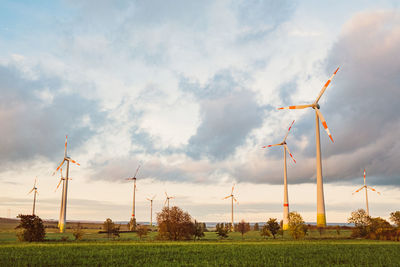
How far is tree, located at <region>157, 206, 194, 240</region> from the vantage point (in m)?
102

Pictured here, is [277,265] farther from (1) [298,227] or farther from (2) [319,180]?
(2) [319,180]

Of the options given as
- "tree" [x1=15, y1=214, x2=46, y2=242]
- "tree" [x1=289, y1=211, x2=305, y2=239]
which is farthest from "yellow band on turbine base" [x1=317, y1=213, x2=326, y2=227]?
"tree" [x1=15, y1=214, x2=46, y2=242]

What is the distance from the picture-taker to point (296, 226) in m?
104

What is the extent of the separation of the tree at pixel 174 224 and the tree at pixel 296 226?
28368mm

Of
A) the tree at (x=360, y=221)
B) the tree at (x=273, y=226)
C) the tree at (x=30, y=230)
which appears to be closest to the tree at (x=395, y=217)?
the tree at (x=360, y=221)

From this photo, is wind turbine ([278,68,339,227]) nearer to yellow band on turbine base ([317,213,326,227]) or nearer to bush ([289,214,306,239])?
yellow band on turbine base ([317,213,326,227])

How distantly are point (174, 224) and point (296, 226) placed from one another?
34543 mm

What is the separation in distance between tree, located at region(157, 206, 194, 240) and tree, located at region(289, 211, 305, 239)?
2837cm

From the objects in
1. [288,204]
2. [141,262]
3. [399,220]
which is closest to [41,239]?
[141,262]

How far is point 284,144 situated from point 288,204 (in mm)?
23487

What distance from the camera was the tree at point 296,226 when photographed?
4016 inches

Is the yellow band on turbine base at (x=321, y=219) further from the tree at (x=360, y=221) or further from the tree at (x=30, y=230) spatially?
the tree at (x=30, y=230)

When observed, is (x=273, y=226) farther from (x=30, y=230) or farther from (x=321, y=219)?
(x=30, y=230)

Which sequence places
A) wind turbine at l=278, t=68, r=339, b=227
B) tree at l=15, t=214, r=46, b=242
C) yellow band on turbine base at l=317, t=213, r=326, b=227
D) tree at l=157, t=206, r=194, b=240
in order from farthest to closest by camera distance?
yellow band on turbine base at l=317, t=213, r=326, b=227 → wind turbine at l=278, t=68, r=339, b=227 → tree at l=157, t=206, r=194, b=240 → tree at l=15, t=214, r=46, b=242
